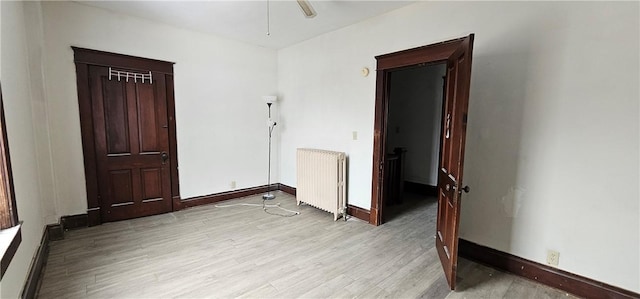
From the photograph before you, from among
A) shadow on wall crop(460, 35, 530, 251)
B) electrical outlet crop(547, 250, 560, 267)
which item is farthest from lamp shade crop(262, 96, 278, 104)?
electrical outlet crop(547, 250, 560, 267)

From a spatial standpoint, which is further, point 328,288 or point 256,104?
point 256,104

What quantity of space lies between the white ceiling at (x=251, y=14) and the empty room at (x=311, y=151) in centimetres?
4

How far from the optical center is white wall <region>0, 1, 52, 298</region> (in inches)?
74.0

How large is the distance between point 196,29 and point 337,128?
2.46 meters

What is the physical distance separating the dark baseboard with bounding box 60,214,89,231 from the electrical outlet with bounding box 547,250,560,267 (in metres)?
4.88

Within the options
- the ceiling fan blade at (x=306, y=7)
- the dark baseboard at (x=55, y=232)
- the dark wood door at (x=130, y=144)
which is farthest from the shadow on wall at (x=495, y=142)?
the dark baseboard at (x=55, y=232)

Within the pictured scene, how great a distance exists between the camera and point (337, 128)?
3865 millimetres

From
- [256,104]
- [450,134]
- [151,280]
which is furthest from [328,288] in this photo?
[256,104]

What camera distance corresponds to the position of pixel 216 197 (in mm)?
4309

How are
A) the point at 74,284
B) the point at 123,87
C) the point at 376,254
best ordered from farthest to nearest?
the point at 123,87, the point at 376,254, the point at 74,284

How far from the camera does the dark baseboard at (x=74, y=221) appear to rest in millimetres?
3128

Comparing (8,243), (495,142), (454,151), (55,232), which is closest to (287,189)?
(55,232)

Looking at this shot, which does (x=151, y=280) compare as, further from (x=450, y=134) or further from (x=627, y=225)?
(x=627, y=225)

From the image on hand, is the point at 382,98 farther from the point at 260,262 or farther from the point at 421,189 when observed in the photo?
the point at 421,189
